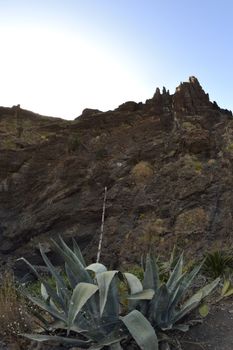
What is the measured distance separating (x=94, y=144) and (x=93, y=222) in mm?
3491

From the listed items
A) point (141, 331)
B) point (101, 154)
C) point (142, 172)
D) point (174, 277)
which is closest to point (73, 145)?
point (101, 154)

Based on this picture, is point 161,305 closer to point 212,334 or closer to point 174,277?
point 174,277

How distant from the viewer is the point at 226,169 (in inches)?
528

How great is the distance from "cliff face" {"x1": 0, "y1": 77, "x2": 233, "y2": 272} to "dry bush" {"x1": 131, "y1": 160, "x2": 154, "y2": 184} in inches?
1.3

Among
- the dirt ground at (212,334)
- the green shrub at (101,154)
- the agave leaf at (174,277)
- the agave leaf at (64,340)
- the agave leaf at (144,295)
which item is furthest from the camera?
the green shrub at (101,154)

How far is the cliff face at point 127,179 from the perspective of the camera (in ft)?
41.5

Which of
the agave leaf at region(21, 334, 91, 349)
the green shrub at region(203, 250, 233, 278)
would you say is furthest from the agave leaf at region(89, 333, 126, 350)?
the green shrub at region(203, 250, 233, 278)

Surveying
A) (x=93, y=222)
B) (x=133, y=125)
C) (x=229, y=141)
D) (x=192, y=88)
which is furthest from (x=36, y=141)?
(x=229, y=141)

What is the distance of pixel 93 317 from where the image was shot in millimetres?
4207

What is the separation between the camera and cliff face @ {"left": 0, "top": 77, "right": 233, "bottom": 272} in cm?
1266

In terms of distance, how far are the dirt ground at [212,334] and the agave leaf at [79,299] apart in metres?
1.29

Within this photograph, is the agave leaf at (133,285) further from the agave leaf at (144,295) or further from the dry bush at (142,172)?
the dry bush at (142,172)

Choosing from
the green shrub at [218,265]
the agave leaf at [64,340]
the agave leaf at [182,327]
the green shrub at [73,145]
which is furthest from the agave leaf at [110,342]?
the green shrub at [73,145]

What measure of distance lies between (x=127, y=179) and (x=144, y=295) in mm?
10565
